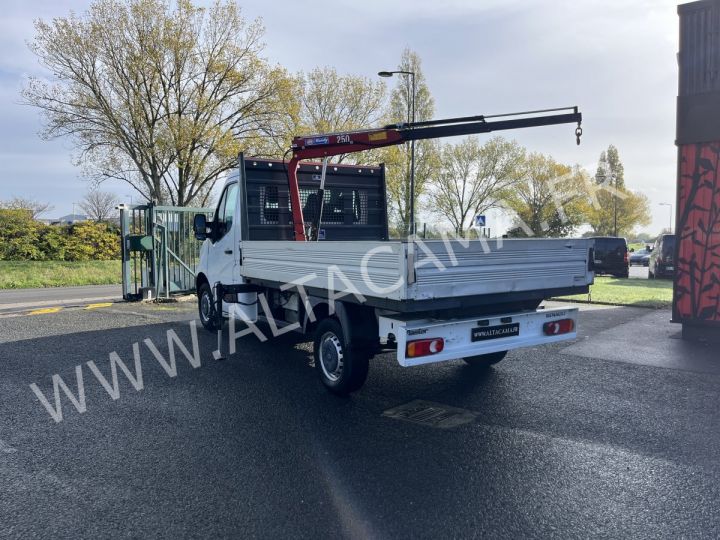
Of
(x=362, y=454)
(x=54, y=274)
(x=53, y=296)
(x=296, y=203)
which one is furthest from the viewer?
(x=54, y=274)

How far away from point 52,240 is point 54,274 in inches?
199

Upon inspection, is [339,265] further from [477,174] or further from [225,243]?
[477,174]

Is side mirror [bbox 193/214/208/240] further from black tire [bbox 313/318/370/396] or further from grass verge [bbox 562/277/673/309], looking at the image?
grass verge [bbox 562/277/673/309]

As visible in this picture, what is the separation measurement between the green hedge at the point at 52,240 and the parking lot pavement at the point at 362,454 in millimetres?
19686

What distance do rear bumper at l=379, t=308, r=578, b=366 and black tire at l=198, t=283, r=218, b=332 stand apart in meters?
4.09

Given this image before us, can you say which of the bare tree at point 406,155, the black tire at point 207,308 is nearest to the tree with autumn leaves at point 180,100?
the bare tree at point 406,155

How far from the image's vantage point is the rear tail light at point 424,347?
4.50 m

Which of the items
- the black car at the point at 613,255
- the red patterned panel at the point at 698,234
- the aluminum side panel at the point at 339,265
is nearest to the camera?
the aluminum side panel at the point at 339,265

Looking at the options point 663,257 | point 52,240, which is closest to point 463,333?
point 663,257

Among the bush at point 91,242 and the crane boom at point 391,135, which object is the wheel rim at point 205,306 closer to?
the crane boom at point 391,135

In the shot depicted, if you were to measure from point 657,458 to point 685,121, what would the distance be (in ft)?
22.1

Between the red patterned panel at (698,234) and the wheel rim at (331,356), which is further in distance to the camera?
the red patterned panel at (698,234)

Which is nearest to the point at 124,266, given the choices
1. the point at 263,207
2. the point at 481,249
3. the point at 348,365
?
the point at 263,207

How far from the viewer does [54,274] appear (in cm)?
2012
